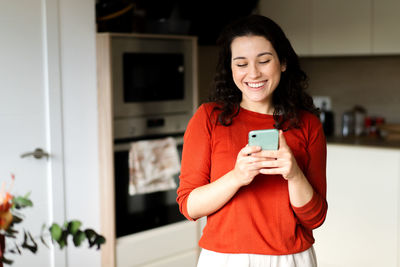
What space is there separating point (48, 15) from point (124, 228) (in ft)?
3.98

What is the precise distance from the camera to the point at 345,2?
334cm

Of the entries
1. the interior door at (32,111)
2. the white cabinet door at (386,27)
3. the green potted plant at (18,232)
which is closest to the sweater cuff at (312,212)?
the green potted plant at (18,232)

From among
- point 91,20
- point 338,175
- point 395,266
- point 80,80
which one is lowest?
point 395,266

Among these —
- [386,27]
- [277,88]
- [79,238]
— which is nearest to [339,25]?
[386,27]

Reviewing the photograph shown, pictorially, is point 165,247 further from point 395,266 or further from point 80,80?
point 395,266

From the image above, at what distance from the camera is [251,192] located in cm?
Answer: 136

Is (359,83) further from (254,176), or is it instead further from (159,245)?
(254,176)

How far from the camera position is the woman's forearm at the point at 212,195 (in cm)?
129

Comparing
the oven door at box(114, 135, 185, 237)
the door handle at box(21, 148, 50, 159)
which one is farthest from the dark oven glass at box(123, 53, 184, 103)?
the door handle at box(21, 148, 50, 159)

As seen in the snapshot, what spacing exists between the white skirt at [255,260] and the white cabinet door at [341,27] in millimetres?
2226

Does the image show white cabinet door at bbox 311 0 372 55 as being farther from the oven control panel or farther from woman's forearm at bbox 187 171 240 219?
woman's forearm at bbox 187 171 240 219

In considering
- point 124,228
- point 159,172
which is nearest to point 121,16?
point 159,172

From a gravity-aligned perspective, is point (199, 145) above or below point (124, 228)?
above

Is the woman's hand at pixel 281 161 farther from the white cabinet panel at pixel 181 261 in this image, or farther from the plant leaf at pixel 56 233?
the white cabinet panel at pixel 181 261
